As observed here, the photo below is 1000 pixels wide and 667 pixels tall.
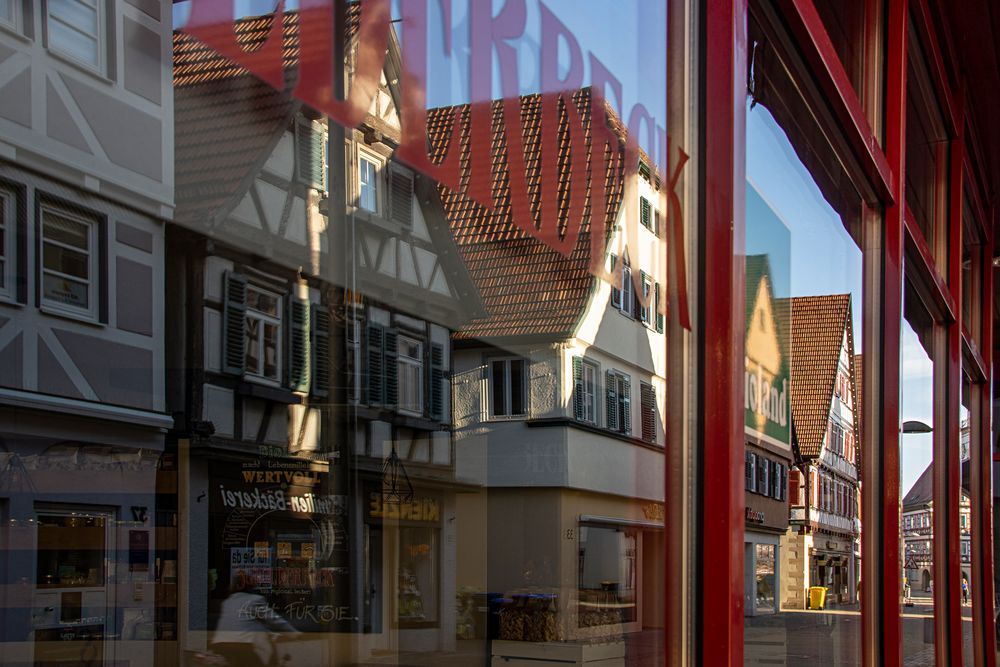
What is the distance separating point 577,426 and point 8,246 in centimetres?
87

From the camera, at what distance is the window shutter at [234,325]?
1.86 metres

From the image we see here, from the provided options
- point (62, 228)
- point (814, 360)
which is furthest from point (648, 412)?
point (814, 360)

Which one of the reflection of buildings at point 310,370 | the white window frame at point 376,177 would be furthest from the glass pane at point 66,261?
the white window frame at point 376,177

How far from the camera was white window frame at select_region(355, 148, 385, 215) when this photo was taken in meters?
1.47

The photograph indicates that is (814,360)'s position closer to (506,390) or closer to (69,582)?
(506,390)

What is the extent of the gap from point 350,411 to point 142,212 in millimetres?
840

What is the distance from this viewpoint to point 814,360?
2.47 m

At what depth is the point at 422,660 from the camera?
7.19 feet

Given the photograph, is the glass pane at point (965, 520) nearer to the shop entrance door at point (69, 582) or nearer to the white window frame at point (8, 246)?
the shop entrance door at point (69, 582)

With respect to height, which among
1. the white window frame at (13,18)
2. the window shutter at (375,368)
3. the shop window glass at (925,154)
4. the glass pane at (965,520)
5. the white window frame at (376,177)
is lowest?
the glass pane at (965,520)

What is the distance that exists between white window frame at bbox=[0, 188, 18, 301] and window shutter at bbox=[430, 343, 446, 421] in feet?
3.16

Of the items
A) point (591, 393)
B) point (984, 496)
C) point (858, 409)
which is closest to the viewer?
point (591, 393)

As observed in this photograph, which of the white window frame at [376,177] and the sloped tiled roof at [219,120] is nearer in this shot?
the sloped tiled roof at [219,120]

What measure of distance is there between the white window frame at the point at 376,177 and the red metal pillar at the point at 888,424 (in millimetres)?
1727
